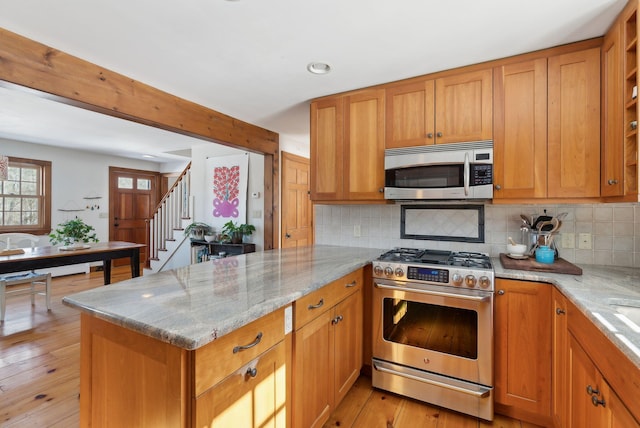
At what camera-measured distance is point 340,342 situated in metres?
1.86

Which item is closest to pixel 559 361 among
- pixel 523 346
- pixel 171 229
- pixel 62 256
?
pixel 523 346

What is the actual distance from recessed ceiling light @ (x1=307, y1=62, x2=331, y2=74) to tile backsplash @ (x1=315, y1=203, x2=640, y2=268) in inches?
48.7

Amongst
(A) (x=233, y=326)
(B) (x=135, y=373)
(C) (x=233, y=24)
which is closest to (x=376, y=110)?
(C) (x=233, y=24)

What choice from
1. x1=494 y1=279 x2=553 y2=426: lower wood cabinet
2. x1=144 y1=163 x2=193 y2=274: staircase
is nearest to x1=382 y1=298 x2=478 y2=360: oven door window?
x1=494 y1=279 x2=553 y2=426: lower wood cabinet

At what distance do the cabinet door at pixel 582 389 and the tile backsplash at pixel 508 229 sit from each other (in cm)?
94

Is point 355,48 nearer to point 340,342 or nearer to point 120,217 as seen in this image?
point 340,342

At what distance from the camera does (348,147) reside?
8.43 feet

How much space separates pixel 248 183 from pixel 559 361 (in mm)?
3900

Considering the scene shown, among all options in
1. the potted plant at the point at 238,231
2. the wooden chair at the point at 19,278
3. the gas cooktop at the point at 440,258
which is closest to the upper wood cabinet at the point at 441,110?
the gas cooktop at the point at 440,258

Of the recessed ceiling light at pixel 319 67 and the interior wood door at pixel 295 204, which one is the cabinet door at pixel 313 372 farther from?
the interior wood door at pixel 295 204

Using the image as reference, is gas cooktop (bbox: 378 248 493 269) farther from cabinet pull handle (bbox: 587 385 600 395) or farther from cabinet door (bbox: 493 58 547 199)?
cabinet pull handle (bbox: 587 385 600 395)

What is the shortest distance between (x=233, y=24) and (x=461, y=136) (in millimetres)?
1653

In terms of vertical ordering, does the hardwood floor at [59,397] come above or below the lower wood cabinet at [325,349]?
below

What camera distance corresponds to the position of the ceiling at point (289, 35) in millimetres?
1537
